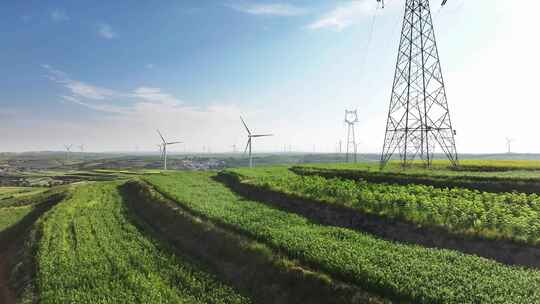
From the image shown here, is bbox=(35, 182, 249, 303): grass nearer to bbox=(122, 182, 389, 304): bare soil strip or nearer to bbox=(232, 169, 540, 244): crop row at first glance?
bbox=(122, 182, 389, 304): bare soil strip

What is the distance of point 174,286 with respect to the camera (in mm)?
17844

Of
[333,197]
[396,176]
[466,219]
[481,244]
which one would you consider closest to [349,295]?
[481,244]

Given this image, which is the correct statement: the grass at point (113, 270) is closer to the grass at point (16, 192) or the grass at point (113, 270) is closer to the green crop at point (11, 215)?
the green crop at point (11, 215)

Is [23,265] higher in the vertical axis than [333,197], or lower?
lower

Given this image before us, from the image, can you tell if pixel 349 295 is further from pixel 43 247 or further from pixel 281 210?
pixel 43 247

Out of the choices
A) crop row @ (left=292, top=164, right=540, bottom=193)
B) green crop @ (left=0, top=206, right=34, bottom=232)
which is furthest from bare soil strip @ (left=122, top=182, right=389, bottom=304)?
green crop @ (left=0, top=206, right=34, bottom=232)

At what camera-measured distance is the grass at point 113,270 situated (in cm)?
1695

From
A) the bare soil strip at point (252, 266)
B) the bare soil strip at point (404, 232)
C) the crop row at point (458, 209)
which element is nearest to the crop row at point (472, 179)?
the crop row at point (458, 209)

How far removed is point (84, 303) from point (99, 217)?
22080mm

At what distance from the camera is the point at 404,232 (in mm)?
21203

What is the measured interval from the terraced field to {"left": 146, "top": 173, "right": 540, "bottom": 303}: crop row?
2.5 inches

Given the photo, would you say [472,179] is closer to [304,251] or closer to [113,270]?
[304,251]

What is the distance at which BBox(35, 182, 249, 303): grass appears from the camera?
1695 centimetres

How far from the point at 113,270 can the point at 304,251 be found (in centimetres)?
1282
